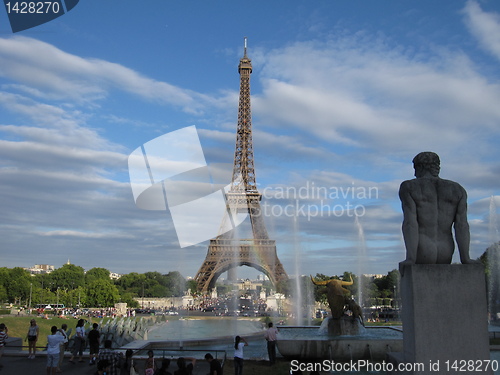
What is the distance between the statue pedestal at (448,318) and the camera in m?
6.59

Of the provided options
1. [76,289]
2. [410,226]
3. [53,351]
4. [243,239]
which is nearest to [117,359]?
[53,351]

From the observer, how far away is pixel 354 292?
6438 cm

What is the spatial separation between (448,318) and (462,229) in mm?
1336

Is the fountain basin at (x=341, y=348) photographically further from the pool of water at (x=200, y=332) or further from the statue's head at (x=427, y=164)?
the pool of water at (x=200, y=332)

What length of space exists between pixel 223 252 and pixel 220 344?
51.7 meters

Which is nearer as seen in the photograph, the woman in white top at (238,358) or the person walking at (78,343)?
the woman in white top at (238,358)

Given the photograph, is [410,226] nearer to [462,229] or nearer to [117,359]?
[462,229]

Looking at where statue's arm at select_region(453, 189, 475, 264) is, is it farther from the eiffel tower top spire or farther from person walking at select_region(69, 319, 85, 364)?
the eiffel tower top spire

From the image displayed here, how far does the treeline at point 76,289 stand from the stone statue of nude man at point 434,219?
50943 millimetres

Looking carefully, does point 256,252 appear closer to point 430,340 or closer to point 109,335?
point 109,335

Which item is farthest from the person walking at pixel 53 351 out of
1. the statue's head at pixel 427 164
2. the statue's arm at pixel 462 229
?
the statue's arm at pixel 462 229

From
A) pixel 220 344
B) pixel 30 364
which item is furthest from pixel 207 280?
pixel 30 364

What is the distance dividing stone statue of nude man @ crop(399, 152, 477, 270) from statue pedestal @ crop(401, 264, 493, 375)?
0.29 metres

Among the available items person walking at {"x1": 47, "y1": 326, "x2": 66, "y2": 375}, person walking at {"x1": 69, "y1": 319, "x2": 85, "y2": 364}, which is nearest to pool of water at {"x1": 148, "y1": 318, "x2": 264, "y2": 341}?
person walking at {"x1": 69, "y1": 319, "x2": 85, "y2": 364}
